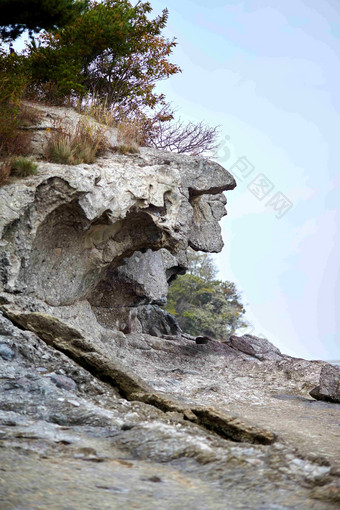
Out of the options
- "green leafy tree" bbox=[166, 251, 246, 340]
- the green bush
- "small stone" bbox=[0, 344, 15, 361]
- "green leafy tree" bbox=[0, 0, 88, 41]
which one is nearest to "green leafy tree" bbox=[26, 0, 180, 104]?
the green bush

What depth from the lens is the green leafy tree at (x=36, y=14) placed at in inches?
244

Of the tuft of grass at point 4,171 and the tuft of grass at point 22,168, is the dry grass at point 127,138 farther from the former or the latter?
the tuft of grass at point 4,171

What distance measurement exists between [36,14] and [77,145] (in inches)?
175

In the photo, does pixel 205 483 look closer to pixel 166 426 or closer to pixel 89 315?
pixel 166 426

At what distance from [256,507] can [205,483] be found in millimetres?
464

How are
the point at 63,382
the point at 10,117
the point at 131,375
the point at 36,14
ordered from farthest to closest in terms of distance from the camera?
the point at 10,117 < the point at 36,14 < the point at 131,375 < the point at 63,382

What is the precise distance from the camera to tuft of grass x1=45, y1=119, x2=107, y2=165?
10.2 m

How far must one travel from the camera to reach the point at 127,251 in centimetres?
1195

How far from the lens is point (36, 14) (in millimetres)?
6383

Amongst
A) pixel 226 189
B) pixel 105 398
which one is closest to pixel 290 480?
pixel 105 398

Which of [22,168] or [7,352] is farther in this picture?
[22,168]

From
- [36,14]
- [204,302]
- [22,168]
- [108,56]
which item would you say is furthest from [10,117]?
[204,302]

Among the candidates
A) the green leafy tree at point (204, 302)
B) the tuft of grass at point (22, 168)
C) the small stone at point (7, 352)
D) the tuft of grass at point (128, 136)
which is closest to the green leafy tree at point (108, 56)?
the tuft of grass at point (128, 136)

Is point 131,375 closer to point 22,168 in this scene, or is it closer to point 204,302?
point 22,168
